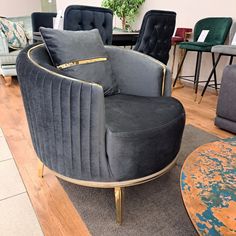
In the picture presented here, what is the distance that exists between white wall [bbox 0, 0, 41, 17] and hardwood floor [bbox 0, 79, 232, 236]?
12.8ft

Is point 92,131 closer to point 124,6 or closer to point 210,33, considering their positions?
point 210,33

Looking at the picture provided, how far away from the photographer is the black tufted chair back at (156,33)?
7.13ft

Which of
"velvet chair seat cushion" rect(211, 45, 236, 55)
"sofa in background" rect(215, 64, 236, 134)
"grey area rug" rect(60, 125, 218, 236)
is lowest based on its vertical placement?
"grey area rug" rect(60, 125, 218, 236)

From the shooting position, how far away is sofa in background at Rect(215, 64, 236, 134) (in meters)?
1.87

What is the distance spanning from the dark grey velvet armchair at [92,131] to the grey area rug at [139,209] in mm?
79

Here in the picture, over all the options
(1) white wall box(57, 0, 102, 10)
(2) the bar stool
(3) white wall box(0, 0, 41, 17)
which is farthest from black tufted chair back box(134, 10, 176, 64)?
(3) white wall box(0, 0, 41, 17)

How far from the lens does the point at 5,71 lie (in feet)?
11.0

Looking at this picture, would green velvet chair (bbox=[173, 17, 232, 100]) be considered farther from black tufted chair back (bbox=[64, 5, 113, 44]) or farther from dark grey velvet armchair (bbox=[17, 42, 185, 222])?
dark grey velvet armchair (bbox=[17, 42, 185, 222])

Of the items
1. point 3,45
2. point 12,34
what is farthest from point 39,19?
point 3,45

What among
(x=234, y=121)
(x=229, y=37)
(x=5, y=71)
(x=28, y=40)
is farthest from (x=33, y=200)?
(x=28, y=40)

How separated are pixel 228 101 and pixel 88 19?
4.81 ft

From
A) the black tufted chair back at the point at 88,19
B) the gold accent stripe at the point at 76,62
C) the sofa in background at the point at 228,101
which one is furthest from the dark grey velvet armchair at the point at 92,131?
the black tufted chair back at the point at 88,19

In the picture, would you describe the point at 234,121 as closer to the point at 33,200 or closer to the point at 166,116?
the point at 166,116

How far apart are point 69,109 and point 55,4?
6.21 meters
